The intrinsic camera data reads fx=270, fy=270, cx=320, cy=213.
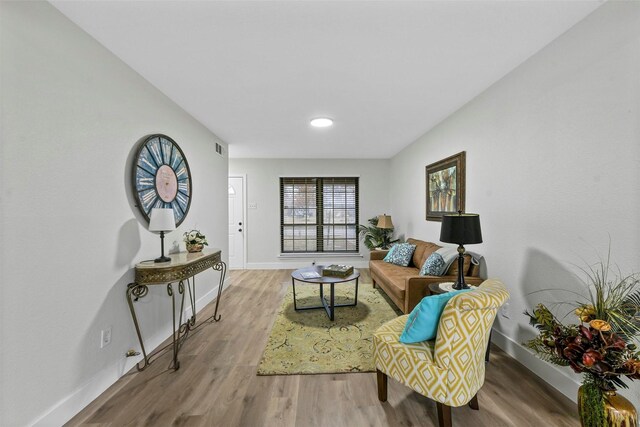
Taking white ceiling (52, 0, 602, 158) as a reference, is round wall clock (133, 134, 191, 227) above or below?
below

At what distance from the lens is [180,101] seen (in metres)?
2.84

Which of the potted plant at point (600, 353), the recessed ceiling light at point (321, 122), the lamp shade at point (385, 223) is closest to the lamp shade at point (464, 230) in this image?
the potted plant at point (600, 353)

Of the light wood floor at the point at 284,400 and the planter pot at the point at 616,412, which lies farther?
the light wood floor at the point at 284,400

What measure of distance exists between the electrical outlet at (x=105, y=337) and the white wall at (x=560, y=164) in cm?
321

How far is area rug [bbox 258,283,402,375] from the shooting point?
7.36ft

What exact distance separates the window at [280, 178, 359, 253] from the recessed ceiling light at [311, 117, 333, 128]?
2.48 meters

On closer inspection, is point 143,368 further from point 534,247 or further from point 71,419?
point 534,247

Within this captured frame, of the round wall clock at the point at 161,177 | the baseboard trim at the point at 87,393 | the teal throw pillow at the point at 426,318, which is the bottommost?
the baseboard trim at the point at 87,393

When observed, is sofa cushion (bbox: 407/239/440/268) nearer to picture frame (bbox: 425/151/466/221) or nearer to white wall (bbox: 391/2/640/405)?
picture frame (bbox: 425/151/466/221)

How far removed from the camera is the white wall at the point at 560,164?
59.1 inches

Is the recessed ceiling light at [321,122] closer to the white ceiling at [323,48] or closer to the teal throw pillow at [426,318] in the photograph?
the white ceiling at [323,48]

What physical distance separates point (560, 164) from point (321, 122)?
2398mm

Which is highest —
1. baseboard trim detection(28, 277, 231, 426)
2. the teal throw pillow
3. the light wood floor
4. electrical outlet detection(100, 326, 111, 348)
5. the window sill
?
the teal throw pillow

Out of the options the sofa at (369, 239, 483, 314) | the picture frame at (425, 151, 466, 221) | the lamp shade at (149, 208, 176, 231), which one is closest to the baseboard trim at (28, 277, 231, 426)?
the lamp shade at (149, 208, 176, 231)
